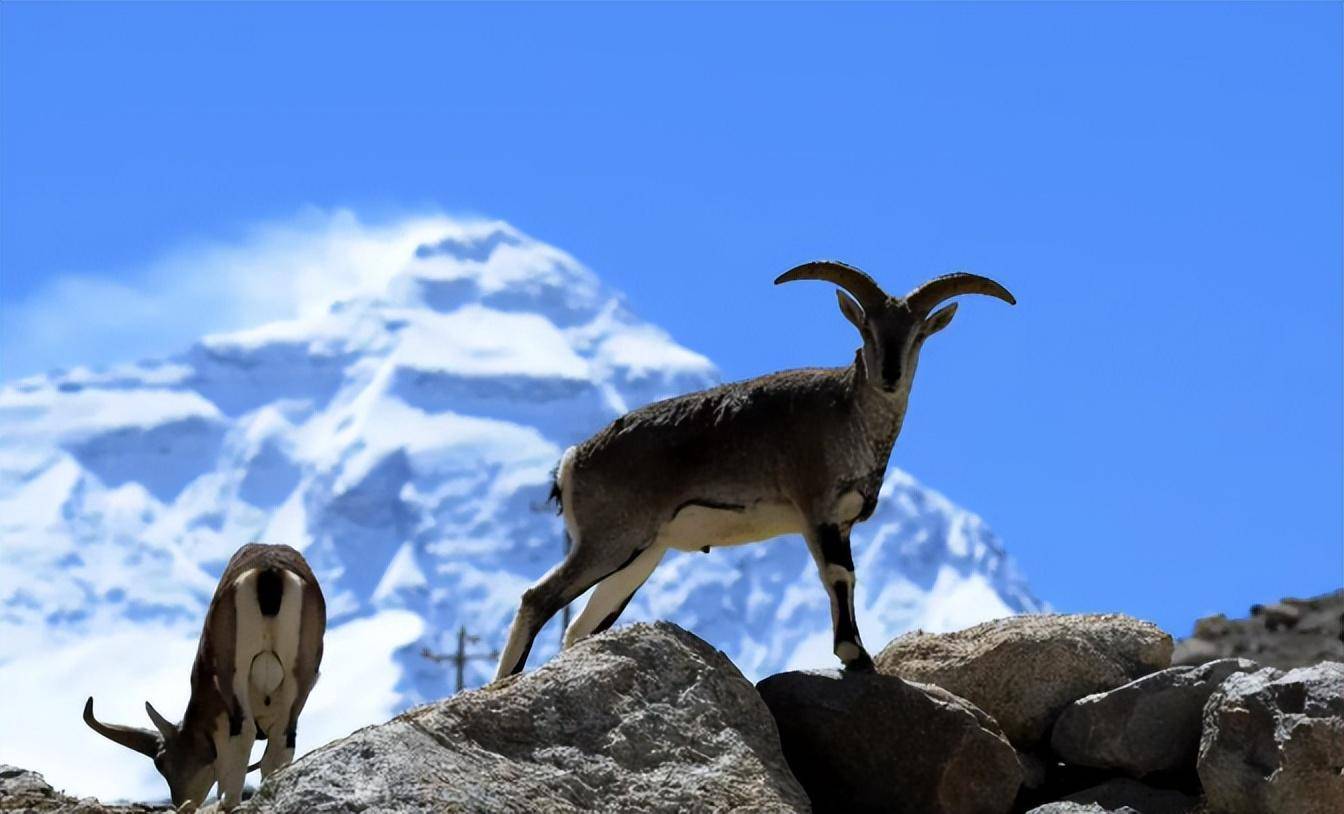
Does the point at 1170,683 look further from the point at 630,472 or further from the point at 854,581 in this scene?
the point at 630,472

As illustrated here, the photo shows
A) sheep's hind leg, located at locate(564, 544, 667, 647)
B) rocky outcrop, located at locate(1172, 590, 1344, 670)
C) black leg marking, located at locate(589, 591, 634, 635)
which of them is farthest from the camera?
rocky outcrop, located at locate(1172, 590, 1344, 670)

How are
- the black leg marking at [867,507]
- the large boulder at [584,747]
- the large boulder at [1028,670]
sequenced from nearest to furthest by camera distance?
the large boulder at [584,747] < the black leg marking at [867,507] < the large boulder at [1028,670]

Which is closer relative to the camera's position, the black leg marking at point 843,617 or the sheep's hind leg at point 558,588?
the black leg marking at point 843,617

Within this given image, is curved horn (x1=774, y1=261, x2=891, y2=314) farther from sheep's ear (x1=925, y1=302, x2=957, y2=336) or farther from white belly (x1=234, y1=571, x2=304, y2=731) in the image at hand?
white belly (x1=234, y1=571, x2=304, y2=731)

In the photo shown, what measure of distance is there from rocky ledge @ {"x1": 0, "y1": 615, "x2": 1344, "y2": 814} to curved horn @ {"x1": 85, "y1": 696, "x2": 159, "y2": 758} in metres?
2.11

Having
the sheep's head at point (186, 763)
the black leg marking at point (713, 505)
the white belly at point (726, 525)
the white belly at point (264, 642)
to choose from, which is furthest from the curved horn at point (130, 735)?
the black leg marking at point (713, 505)

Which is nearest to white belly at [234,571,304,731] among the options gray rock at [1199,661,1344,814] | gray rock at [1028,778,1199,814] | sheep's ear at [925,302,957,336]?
sheep's ear at [925,302,957,336]

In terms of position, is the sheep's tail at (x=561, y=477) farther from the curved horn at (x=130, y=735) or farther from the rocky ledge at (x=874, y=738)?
the curved horn at (x=130, y=735)

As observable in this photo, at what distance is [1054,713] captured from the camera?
15383 millimetres

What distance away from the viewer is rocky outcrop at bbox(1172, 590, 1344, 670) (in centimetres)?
2733

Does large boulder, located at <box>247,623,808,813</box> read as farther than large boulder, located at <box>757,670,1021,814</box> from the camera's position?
No

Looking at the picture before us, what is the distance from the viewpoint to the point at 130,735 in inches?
715

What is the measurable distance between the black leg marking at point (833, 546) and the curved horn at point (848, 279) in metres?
1.46

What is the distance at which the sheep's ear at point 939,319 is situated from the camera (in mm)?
15188
